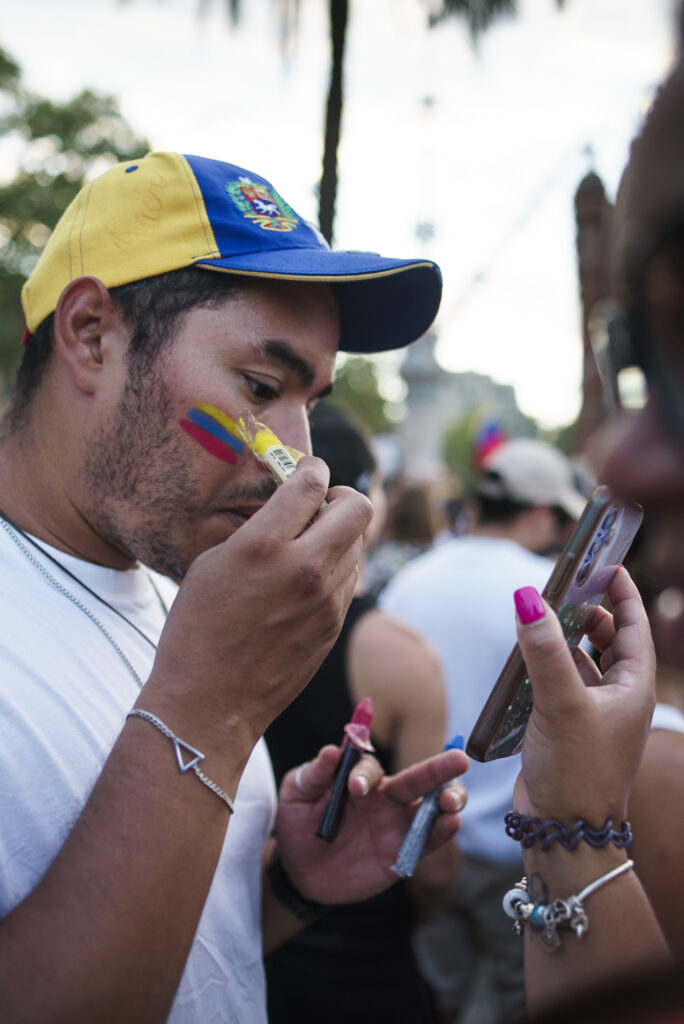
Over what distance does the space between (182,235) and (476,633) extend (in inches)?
85.3

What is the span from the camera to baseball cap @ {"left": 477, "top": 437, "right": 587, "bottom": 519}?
3.67m

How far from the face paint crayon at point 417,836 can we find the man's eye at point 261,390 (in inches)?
33.4

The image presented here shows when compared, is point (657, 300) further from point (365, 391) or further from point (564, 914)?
point (365, 391)

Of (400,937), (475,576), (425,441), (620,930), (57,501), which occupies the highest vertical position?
(57,501)

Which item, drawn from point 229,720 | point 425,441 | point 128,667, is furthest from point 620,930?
point 425,441

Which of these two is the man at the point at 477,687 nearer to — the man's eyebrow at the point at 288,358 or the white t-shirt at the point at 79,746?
the white t-shirt at the point at 79,746

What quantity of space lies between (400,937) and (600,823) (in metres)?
1.43

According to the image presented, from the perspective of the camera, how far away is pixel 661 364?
54 cm

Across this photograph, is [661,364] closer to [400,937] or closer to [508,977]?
[400,937]

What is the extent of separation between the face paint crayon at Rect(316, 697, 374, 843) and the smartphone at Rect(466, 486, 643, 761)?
0.47 metres

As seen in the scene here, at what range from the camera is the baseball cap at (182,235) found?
1.44 metres

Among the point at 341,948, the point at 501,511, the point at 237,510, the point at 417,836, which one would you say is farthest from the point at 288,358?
the point at 501,511

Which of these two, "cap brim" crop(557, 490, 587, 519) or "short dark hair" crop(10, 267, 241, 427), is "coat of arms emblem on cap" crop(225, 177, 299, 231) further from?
"cap brim" crop(557, 490, 587, 519)

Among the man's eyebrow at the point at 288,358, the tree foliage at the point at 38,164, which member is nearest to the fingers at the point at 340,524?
the man's eyebrow at the point at 288,358
